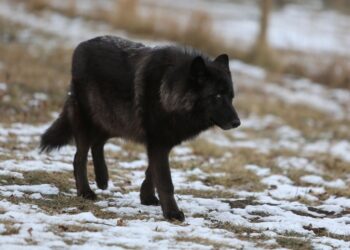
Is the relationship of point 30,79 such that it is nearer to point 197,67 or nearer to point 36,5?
point 197,67

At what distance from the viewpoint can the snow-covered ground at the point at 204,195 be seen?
205 inches

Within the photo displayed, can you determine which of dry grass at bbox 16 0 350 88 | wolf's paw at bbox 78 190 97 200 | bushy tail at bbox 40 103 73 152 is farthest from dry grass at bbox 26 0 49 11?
wolf's paw at bbox 78 190 97 200

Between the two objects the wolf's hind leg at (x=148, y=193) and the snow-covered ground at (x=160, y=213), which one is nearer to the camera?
the snow-covered ground at (x=160, y=213)

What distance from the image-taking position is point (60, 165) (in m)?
8.39

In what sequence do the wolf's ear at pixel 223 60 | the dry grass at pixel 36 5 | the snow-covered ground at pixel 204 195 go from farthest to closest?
the dry grass at pixel 36 5 < the wolf's ear at pixel 223 60 < the snow-covered ground at pixel 204 195

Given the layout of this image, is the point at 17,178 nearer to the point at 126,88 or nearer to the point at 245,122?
the point at 126,88

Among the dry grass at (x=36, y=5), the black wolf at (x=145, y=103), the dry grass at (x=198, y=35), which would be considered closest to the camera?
the black wolf at (x=145, y=103)

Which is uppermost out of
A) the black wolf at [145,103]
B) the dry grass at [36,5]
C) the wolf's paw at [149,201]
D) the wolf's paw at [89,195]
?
the dry grass at [36,5]

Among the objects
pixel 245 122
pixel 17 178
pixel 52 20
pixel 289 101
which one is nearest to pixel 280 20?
pixel 52 20

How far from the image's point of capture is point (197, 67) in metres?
5.94

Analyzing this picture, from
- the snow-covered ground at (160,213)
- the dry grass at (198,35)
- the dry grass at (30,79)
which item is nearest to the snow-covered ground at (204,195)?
the snow-covered ground at (160,213)

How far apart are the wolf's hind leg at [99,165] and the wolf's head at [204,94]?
1.51 m

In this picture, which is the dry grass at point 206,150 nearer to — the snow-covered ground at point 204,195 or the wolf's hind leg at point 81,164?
the snow-covered ground at point 204,195

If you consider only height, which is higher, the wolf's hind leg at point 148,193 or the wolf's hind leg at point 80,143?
the wolf's hind leg at point 80,143
